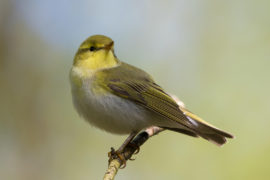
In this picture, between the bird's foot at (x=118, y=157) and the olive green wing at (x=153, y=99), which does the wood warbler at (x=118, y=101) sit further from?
the bird's foot at (x=118, y=157)

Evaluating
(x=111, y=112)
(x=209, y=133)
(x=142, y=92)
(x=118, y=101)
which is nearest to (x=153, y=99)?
(x=142, y=92)

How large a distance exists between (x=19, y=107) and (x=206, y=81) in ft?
8.39

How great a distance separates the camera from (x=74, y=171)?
19.1 feet

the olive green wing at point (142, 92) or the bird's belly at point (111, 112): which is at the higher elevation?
the olive green wing at point (142, 92)

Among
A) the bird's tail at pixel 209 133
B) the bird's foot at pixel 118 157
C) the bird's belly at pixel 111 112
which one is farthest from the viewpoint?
the bird's tail at pixel 209 133

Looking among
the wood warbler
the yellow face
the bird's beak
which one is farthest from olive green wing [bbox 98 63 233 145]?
the bird's beak

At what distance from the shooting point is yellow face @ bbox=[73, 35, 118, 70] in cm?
413

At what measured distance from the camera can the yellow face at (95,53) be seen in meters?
4.13

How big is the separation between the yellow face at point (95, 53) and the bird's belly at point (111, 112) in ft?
1.26

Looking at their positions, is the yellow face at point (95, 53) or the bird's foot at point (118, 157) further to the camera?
the yellow face at point (95, 53)

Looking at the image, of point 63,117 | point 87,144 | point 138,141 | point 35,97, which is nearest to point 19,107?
point 35,97

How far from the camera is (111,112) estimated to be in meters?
3.85

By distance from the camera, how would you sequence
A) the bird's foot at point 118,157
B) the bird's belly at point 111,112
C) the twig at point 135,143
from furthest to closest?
the bird's belly at point 111,112 < the bird's foot at point 118,157 < the twig at point 135,143

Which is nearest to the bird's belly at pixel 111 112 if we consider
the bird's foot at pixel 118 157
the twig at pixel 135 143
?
the twig at pixel 135 143
